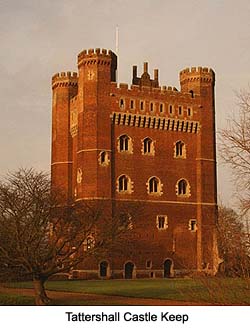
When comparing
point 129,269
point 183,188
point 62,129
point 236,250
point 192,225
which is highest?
point 62,129

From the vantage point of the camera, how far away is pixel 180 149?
2018 inches

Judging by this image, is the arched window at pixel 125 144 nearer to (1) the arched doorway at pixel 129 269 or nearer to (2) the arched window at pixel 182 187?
(2) the arched window at pixel 182 187

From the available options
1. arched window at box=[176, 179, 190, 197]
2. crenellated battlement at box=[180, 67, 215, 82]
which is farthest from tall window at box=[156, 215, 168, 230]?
crenellated battlement at box=[180, 67, 215, 82]

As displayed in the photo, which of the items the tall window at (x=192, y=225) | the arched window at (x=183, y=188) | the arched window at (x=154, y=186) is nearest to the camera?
the arched window at (x=154, y=186)

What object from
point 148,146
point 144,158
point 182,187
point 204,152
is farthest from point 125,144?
point 204,152

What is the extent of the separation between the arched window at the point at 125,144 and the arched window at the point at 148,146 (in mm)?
1256

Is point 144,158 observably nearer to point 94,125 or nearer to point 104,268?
point 94,125

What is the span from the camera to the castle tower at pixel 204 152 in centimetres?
4991

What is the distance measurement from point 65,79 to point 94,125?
26.3ft

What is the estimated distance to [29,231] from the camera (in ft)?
76.2

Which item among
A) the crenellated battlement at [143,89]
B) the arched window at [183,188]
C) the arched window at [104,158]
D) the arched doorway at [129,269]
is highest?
the crenellated battlement at [143,89]

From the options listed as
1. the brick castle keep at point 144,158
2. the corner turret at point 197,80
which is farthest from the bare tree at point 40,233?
→ the corner turret at point 197,80

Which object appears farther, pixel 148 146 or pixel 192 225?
pixel 192 225
